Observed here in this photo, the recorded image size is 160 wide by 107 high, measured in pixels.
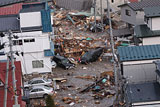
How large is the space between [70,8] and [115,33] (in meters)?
9.23

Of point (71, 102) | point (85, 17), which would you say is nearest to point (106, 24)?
point (85, 17)

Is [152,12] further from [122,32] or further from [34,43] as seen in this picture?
[122,32]

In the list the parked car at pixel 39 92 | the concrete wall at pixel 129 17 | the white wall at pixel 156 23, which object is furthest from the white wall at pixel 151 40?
the concrete wall at pixel 129 17

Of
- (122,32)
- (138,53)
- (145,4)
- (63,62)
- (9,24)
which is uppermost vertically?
(145,4)

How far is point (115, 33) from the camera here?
36906 millimetres

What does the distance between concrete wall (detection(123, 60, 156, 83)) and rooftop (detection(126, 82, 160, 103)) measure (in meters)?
1.22

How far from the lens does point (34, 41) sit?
2914 centimetres

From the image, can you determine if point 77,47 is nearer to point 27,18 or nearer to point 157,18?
point 27,18

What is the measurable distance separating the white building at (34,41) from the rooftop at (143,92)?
37.2 ft

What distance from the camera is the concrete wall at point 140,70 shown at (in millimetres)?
20250

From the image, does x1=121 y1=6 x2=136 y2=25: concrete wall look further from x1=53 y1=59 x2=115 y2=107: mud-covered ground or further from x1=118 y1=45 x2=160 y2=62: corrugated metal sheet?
x1=118 y1=45 x2=160 y2=62: corrugated metal sheet

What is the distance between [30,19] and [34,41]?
161 cm

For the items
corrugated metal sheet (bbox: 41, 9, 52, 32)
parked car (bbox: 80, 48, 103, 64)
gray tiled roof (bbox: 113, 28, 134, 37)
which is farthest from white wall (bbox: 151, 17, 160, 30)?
gray tiled roof (bbox: 113, 28, 134, 37)

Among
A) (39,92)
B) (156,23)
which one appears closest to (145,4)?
(156,23)
